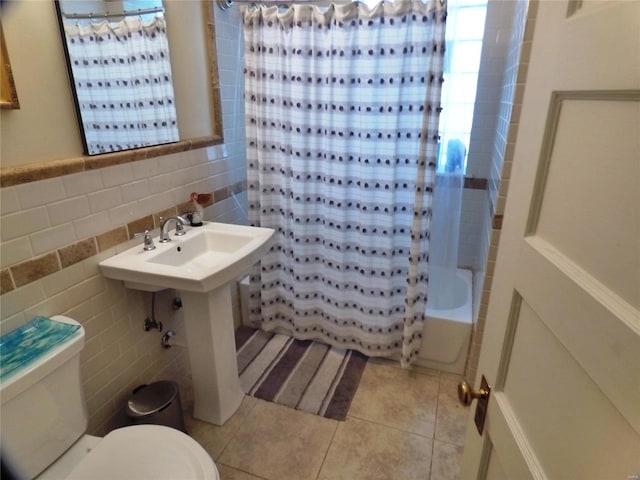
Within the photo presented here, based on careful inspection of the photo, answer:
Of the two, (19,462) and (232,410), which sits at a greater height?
(19,462)

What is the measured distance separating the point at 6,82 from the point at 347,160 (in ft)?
4.52

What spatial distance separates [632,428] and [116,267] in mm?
1537

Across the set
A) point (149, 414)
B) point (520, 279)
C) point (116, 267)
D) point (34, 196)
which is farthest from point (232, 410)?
point (520, 279)

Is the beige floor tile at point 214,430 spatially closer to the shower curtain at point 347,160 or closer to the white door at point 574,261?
the shower curtain at point 347,160

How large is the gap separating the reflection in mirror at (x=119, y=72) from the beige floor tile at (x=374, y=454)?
161cm

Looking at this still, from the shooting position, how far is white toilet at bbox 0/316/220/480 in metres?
1.03

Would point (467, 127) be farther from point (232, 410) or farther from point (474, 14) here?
point (232, 410)

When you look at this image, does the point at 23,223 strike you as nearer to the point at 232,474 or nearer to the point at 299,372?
the point at 232,474

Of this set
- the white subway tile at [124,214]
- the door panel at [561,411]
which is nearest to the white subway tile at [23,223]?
the white subway tile at [124,214]

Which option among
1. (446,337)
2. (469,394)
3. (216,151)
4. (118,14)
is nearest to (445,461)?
(446,337)

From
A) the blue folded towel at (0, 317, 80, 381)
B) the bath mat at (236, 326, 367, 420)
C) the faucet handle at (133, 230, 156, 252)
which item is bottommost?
the bath mat at (236, 326, 367, 420)

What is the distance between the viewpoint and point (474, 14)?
2107mm

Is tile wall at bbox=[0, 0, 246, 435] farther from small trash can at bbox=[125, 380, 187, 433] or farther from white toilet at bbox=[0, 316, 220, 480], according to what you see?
white toilet at bbox=[0, 316, 220, 480]

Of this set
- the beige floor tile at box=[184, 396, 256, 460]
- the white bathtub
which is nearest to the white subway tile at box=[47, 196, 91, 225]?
the beige floor tile at box=[184, 396, 256, 460]
